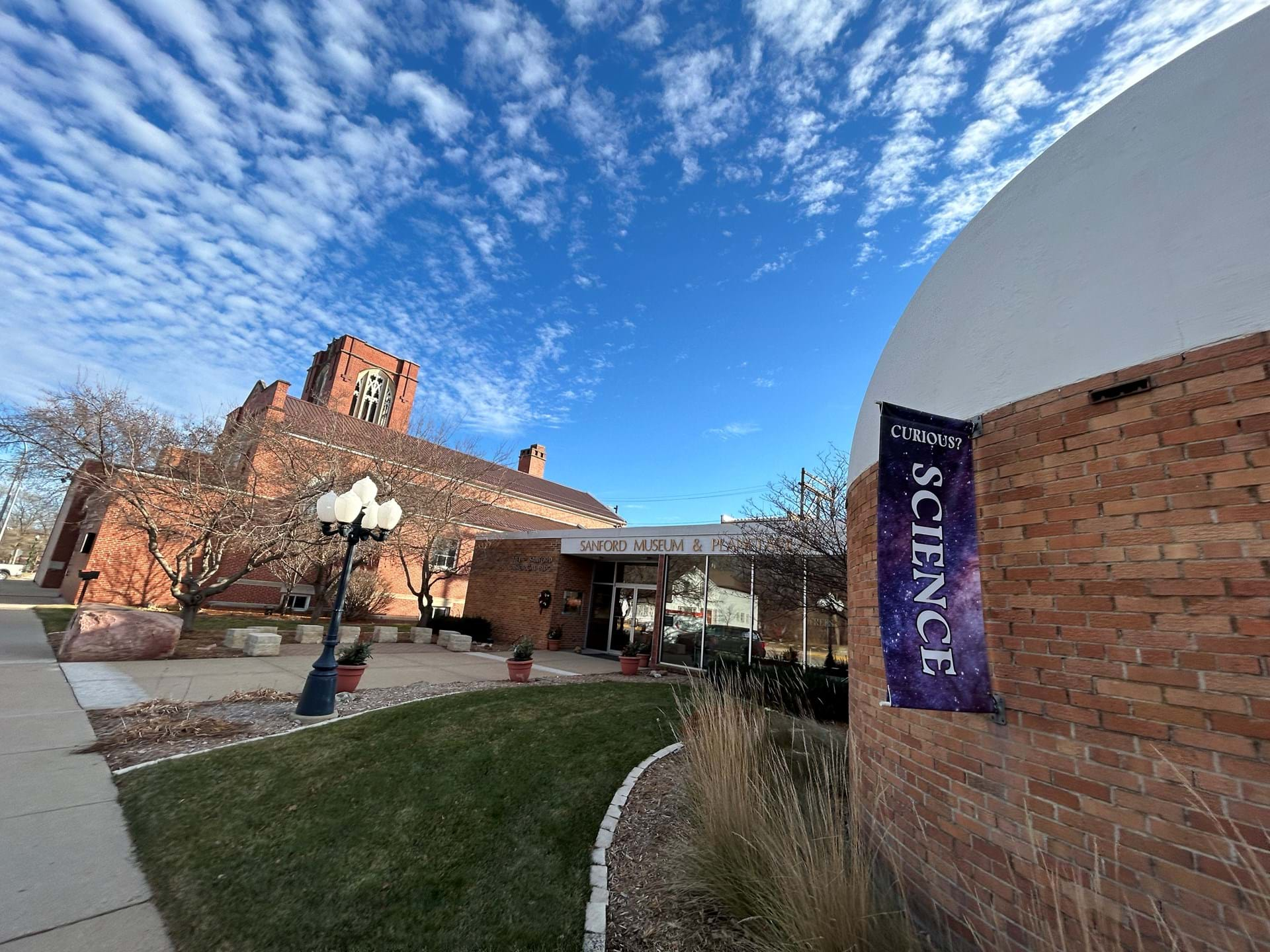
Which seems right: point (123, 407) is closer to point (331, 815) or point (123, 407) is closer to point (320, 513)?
point (320, 513)

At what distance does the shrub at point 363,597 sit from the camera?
20.9 metres

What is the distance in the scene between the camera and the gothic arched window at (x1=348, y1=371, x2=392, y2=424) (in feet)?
126

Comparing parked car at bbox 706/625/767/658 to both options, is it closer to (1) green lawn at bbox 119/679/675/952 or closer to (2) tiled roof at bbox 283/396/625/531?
(1) green lawn at bbox 119/679/675/952

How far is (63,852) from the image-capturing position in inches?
143

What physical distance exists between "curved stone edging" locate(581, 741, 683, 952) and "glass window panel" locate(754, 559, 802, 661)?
6.91 m

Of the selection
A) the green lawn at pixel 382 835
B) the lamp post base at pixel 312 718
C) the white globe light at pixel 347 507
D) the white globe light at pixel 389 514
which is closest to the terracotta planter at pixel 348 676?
the lamp post base at pixel 312 718

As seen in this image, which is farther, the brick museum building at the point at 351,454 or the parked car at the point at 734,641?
the brick museum building at the point at 351,454

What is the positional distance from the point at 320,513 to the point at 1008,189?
31.8 feet

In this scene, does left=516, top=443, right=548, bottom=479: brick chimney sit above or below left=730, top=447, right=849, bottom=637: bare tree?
above

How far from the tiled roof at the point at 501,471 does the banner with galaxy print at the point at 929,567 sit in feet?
66.8

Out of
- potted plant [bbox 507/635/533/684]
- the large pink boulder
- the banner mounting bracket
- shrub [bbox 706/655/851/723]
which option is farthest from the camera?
potted plant [bbox 507/635/533/684]

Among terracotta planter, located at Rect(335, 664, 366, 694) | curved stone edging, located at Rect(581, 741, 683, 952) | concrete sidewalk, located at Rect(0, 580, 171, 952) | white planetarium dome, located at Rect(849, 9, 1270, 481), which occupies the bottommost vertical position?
concrete sidewalk, located at Rect(0, 580, 171, 952)

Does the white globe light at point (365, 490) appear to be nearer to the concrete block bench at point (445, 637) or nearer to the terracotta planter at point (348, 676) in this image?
the terracotta planter at point (348, 676)

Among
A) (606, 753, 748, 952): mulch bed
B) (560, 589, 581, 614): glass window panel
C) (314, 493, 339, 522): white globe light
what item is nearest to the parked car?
(560, 589, 581, 614): glass window panel
